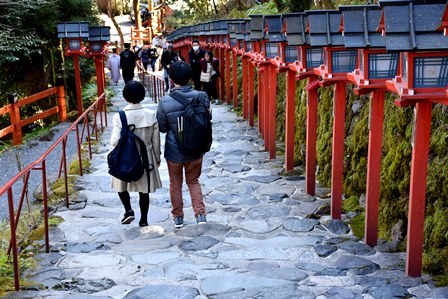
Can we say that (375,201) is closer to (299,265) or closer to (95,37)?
(299,265)

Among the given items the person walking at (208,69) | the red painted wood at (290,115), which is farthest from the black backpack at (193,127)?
the person walking at (208,69)

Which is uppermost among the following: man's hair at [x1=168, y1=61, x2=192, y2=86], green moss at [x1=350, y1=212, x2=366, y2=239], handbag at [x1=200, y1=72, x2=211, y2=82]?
man's hair at [x1=168, y1=61, x2=192, y2=86]

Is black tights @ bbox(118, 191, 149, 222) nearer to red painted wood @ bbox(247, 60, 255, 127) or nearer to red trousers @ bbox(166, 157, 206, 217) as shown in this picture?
red trousers @ bbox(166, 157, 206, 217)

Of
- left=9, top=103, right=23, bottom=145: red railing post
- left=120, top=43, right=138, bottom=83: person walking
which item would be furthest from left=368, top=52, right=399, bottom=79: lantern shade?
left=120, top=43, right=138, bottom=83: person walking

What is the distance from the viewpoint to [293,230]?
697cm

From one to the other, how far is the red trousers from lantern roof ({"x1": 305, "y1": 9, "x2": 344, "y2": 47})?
202 cm

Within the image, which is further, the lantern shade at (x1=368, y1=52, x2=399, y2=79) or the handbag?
the handbag

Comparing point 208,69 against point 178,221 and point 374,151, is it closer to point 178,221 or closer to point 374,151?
point 178,221

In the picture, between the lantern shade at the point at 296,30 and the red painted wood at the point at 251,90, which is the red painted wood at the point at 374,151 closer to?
the lantern shade at the point at 296,30

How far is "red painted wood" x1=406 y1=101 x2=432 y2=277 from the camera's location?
4.95 m

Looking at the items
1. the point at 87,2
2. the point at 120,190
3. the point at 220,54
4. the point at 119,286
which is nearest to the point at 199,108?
the point at 120,190

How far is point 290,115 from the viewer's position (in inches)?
379

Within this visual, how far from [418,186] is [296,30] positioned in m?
3.28

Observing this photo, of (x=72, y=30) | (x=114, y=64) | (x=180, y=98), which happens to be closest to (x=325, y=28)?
(x=180, y=98)
